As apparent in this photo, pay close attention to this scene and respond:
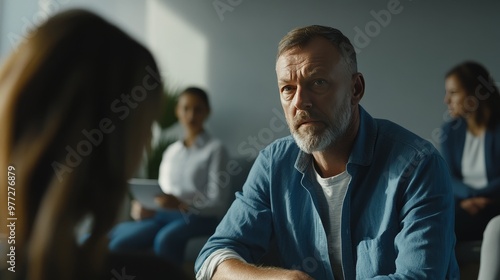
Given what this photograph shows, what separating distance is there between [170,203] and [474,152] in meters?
1.32

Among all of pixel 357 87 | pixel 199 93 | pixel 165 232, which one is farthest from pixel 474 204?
pixel 199 93

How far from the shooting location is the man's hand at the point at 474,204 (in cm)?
222

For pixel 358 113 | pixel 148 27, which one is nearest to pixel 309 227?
pixel 358 113

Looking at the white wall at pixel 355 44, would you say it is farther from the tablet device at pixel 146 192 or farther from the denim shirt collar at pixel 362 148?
→ the denim shirt collar at pixel 362 148

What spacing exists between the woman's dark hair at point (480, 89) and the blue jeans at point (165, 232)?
121 cm

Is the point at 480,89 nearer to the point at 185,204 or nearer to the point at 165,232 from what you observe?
the point at 185,204

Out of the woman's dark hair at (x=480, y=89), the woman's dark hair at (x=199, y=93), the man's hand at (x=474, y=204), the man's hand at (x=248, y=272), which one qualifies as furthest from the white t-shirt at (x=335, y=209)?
the woman's dark hair at (x=199, y=93)

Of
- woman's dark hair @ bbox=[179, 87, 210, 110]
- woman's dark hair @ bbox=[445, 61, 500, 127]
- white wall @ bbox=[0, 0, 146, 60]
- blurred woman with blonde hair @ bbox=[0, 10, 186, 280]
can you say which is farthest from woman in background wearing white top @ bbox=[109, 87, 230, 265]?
blurred woman with blonde hair @ bbox=[0, 10, 186, 280]

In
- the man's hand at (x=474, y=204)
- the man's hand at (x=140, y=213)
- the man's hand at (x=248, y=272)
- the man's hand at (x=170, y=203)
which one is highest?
the man's hand at (x=248, y=272)

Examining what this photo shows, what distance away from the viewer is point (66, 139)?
468 millimetres

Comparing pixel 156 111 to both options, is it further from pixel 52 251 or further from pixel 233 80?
pixel 233 80

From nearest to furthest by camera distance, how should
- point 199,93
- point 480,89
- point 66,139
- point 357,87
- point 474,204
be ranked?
1. point 66,139
2. point 357,87
3. point 474,204
4. point 480,89
5. point 199,93

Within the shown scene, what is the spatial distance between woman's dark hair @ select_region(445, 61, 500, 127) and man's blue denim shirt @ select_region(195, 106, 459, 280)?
1.34 m

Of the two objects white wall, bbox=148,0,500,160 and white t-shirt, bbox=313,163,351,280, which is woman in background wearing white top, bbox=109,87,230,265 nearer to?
white wall, bbox=148,0,500,160
